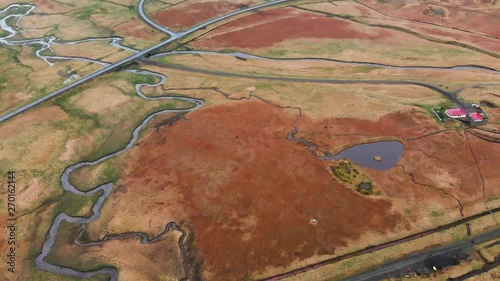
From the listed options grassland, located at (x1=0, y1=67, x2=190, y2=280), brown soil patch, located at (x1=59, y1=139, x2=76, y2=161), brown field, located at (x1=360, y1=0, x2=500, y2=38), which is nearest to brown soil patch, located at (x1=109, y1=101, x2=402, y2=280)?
grassland, located at (x1=0, y1=67, x2=190, y2=280)

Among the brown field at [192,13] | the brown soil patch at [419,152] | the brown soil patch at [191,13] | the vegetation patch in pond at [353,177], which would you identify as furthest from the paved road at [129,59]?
the vegetation patch in pond at [353,177]

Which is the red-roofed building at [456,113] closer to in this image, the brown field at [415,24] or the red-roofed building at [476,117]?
the red-roofed building at [476,117]

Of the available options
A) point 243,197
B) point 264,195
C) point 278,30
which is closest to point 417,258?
point 264,195

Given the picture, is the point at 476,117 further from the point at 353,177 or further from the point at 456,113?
the point at 353,177

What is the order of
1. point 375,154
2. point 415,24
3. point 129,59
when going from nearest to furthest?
1. point 375,154
2. point 129,59
3. point 415,24

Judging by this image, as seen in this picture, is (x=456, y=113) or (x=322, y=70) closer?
(x=456, y=113)

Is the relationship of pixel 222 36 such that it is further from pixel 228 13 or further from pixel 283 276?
pixel 283 276

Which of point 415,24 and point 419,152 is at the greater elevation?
point 415,24

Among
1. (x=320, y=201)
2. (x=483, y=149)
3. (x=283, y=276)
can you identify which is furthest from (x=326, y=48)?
(x=283, y=276)
